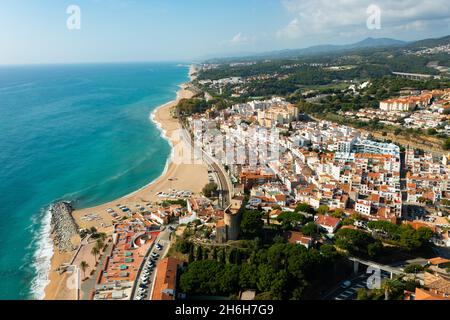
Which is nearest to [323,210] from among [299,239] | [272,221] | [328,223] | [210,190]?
[328,223]

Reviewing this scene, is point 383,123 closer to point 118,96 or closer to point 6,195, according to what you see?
point 6,195

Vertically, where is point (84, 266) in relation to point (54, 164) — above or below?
below

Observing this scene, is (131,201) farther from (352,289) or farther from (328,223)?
(352,289)

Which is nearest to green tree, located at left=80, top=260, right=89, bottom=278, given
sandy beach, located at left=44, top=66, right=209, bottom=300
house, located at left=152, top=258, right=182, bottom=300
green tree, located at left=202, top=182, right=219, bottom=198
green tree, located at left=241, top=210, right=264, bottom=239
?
sandy beach, located at left=44, top=66, right=209, bottom=300

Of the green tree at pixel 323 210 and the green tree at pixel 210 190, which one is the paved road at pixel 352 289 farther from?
the green tree at pixel 210 190

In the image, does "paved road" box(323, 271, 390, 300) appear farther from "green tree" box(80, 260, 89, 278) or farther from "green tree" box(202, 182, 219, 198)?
"green tree" box(202, 182, 219, 198)
